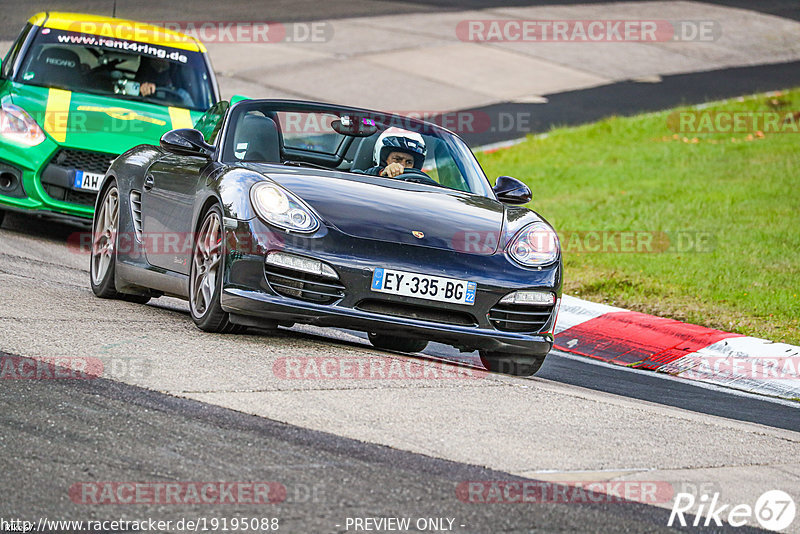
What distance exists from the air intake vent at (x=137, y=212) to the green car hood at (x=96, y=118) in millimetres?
2580

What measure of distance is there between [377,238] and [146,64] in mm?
6335

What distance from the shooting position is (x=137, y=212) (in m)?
8.17

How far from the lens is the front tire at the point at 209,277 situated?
6.75m

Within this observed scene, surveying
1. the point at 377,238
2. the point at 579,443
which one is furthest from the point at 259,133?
the point at 579,443

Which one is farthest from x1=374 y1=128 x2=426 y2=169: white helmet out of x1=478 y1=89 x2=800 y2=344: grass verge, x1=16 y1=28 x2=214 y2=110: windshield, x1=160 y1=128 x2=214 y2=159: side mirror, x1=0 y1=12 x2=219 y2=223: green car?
x1=16 y1=28 x2=214 y2=110: windshield

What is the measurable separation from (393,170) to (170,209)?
128cm

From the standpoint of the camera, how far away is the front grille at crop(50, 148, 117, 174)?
10695mm

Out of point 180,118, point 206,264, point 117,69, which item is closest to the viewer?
point 206,264

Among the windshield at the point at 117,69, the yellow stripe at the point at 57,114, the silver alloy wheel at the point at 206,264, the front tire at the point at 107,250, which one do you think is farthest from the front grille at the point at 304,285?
the windshield at the point at 117,69

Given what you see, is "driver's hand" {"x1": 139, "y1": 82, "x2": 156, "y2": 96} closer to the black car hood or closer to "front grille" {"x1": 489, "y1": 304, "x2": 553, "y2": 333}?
the black car hood

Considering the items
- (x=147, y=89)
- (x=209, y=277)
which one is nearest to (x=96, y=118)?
(x=147, y=89)

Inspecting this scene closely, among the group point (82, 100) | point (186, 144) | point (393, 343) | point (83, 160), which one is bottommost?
point (393, 343)

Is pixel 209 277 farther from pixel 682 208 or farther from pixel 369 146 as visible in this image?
pixel 682 208

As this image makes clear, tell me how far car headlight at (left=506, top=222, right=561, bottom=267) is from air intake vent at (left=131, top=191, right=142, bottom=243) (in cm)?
240
